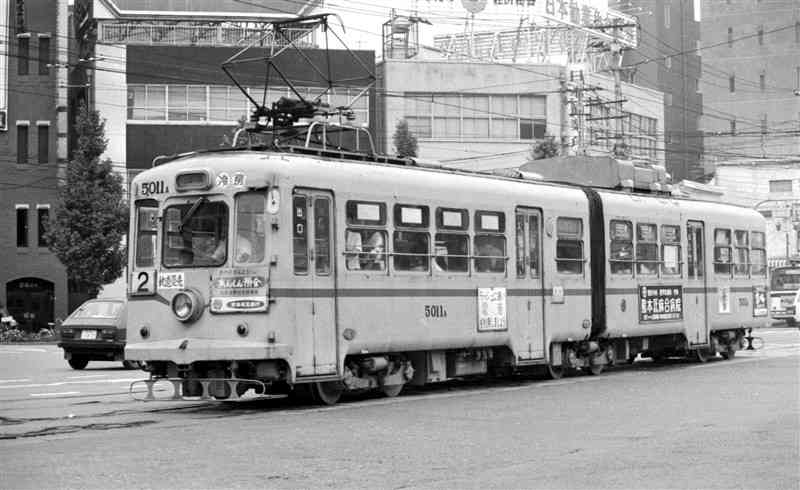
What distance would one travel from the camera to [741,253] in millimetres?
26844

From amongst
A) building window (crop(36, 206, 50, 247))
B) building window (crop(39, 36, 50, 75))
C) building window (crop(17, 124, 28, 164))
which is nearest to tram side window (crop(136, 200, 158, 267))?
building window (crop(36, 206, 50, 247))

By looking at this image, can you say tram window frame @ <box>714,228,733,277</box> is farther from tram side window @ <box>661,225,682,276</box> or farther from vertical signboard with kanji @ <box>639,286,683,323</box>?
vertical signboard with kanji @ <box>639,286,683,323</box>

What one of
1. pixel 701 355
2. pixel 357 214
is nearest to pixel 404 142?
pixel 701 355

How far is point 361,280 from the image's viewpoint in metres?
16.6

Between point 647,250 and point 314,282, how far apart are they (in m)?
9.17

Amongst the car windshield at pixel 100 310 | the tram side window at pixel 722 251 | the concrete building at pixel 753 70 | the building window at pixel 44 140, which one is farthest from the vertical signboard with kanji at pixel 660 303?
the concrete building at pixel 753 70

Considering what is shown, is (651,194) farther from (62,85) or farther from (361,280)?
(62,85)

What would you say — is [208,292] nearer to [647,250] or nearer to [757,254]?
[647,250]

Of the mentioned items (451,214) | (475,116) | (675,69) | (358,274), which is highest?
(675,69)

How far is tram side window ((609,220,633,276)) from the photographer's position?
73.0 ft

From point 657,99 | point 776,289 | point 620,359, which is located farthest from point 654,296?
point 657,99

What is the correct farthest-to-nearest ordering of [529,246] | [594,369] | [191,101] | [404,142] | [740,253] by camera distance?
[191,101], [404,142], [740,253], [594,369], [529,246]

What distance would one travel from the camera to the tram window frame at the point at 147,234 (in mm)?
16188

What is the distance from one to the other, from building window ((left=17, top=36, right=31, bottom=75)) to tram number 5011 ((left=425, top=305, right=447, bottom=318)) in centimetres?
4213
